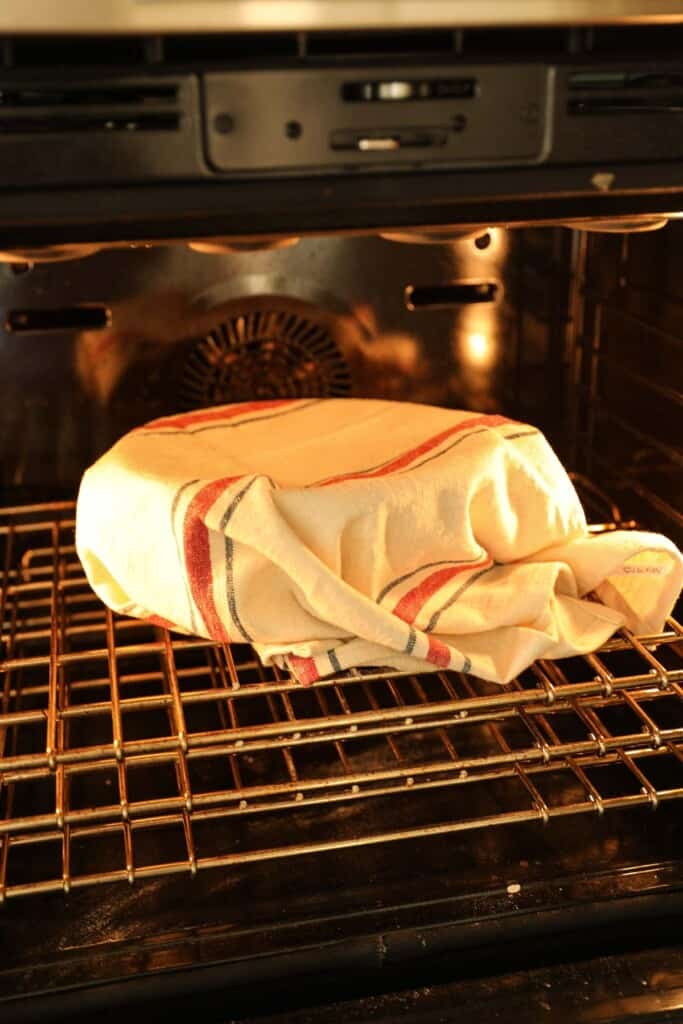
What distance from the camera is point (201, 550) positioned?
0.72 meters

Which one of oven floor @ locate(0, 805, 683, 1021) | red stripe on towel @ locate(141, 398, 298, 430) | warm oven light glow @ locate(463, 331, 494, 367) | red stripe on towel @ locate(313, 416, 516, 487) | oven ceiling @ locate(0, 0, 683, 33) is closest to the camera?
oven ceiling @ locate(0, 0, 683, 33)

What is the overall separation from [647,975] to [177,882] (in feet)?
0.94

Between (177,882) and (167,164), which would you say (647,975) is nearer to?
(177,882)

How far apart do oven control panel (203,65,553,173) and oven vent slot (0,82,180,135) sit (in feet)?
0.07

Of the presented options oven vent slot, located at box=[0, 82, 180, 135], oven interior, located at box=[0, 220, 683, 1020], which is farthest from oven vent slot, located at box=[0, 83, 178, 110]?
oven interior, located at box=[0, 220, 683, 1020]

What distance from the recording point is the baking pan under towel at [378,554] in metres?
0.71

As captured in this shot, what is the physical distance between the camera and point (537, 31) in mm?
577

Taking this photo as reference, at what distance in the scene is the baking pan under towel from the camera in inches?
28.0

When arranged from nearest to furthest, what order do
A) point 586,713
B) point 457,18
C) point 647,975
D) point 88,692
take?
point 457,18 → point 647,975 → point 586,713 → point 88,692

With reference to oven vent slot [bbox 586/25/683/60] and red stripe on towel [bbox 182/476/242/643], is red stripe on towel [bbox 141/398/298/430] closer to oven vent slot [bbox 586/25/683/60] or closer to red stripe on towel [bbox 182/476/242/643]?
red stripe on towel [bbox 182/476/242/643]

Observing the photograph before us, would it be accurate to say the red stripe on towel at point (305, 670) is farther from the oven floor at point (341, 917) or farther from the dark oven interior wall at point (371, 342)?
the dark oven interior wall at point (371, 342)

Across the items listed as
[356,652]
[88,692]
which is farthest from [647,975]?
[88,692]

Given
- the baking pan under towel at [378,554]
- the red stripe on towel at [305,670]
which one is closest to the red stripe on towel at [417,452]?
the baking pan under towel at [378,554]

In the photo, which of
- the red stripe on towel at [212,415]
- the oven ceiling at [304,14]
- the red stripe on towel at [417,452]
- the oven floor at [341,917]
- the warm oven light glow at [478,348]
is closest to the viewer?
the oven ceiling at [304,14]
